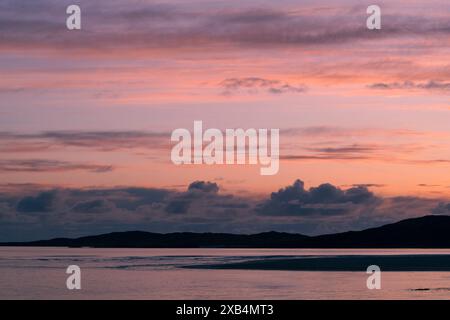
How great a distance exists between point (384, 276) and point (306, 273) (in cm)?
903

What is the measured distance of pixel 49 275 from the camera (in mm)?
83562

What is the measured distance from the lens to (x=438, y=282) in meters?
71.1

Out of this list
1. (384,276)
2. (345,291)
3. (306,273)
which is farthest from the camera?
(306,273)

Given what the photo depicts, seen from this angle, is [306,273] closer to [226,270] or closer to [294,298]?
[226,270]

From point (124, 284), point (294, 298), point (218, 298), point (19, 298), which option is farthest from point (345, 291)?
point (19, 298)

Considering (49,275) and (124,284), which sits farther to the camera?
(49,275)

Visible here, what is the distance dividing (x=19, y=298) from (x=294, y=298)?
18971 mm

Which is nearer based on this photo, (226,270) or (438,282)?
(438,282)
